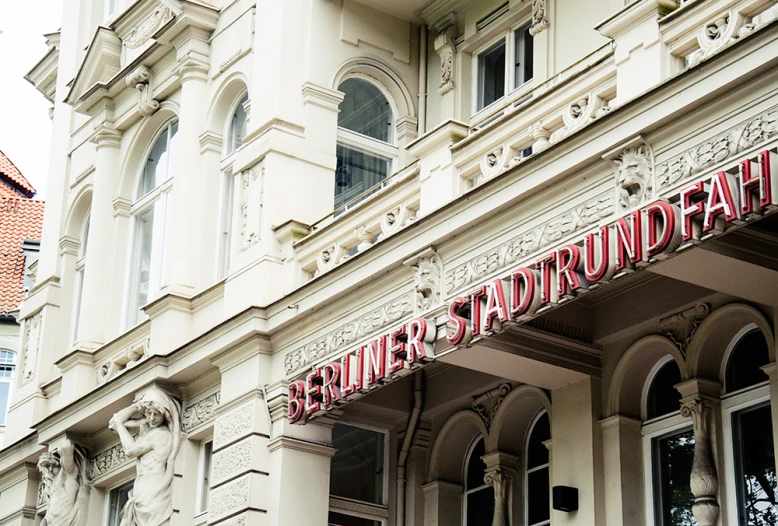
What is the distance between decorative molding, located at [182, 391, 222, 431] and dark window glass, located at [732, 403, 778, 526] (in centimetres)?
748

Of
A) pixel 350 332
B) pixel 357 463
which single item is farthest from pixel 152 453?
pixel 350 332

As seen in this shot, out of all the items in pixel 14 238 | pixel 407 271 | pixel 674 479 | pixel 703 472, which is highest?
pixel 14 238

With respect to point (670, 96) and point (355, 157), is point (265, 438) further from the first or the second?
point (670, 96)

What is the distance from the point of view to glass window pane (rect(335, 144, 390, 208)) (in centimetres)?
2255

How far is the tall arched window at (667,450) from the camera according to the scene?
55.8 ft

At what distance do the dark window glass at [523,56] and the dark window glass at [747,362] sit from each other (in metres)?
5.98

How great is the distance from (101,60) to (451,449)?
1018cm

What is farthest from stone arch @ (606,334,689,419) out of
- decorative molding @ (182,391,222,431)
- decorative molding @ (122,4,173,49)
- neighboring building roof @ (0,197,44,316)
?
neighboring building roof @ (0,197,44,316)

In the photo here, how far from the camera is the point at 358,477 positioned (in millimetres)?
20875

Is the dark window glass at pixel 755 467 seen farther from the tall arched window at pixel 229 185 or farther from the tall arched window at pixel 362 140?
the tall arched window at pixel 229 185

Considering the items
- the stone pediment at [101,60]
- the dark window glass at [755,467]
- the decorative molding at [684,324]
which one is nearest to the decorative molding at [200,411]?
the decorative molding at [684,324]

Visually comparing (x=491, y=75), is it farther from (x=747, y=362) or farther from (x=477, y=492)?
(x=747, y=362)

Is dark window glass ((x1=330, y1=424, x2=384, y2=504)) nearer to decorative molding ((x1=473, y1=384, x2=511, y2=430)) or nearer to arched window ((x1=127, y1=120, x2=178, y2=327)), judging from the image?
decorative molding ((x1=473, y1=384, x2=511, y2=430))

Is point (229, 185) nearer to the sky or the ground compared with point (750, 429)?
nearer to the sky
